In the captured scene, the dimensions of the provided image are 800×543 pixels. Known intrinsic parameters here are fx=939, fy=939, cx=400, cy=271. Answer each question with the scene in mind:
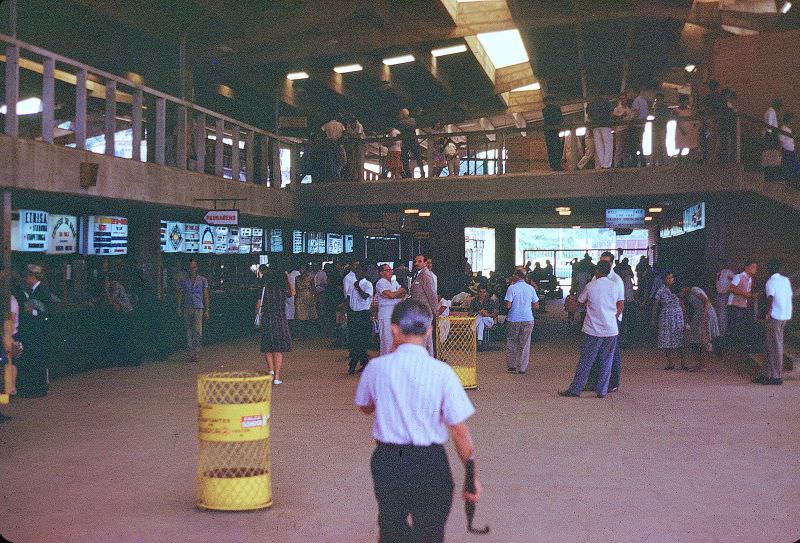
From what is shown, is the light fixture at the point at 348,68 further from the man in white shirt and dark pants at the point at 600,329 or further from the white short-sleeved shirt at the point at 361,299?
the man in white shirt and dark pants at the point at 600,329

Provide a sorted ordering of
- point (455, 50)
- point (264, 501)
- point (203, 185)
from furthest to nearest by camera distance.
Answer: point (455, 50) → point (203, 185) → point (264, 501)

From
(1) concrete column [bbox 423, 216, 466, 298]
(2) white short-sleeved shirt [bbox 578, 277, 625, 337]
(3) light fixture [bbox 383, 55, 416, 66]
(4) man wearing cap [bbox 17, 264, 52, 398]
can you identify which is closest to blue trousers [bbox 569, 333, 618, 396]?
(2) white short-sleeved shirt [bbox 578, 277, 625, 337]

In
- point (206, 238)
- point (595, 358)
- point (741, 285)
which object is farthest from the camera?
point (206, 238)

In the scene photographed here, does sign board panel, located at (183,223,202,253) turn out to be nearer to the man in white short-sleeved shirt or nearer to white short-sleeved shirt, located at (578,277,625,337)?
the man in white short-sleeved shirt

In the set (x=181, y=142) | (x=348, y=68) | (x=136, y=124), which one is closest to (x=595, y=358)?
(x=136, y=124)

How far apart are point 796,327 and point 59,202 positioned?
14.2 m

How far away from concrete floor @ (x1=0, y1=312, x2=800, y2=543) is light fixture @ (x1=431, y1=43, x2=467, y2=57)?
41.7 feet

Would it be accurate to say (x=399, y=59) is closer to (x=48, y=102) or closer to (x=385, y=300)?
(x=385, y=300)

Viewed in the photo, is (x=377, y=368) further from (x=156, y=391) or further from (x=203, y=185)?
(x=203, y=185)

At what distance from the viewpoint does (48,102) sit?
12938 mm

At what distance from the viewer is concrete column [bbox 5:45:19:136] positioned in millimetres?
11898

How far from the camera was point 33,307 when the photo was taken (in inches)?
513

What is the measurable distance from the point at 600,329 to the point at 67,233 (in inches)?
352

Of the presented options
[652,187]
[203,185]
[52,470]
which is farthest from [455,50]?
[52,470]
